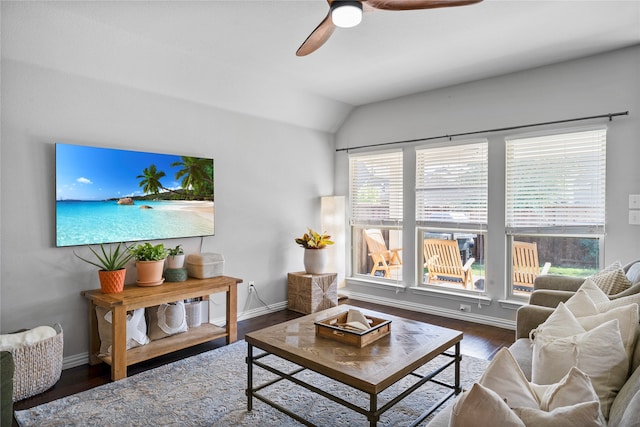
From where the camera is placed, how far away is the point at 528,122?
3.82m

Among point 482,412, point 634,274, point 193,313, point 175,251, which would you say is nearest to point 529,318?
point 634,274

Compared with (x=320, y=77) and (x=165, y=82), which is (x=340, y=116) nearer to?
(x=320, y=77)

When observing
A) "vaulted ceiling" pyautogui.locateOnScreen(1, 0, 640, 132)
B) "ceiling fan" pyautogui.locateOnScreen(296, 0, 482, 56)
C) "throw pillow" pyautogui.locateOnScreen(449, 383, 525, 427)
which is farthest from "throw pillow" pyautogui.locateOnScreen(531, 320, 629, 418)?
"vaulted ceiling" pyautogui.locateOnScreen(1, 0, 640, 132)

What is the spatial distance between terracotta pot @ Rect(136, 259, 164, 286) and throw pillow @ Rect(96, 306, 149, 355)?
0.23m

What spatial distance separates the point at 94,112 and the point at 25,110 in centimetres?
46

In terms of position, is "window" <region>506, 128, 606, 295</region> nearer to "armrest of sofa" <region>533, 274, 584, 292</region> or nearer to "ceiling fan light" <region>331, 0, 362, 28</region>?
"armrest of sofa" <region>533, 274, 584, 292</region>

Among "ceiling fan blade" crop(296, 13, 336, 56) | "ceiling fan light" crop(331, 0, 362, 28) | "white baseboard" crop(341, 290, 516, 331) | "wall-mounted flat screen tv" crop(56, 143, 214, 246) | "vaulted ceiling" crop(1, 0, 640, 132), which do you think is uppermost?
"vaulted ceiling" crop(1, 0, 640, 132)

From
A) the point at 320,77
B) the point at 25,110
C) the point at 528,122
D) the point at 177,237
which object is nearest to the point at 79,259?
the point at 177,237

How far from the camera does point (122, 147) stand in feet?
10.9

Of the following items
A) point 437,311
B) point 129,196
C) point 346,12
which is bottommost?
point 437,311

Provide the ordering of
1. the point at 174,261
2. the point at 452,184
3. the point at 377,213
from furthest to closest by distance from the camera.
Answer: the point at 377,213
the point at 452,184
the point at 174,261

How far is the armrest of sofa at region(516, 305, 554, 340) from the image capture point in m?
2.34

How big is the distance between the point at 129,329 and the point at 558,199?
12.9 feet

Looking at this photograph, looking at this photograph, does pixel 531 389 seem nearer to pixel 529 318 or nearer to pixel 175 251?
pixel 529 318
